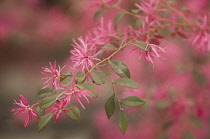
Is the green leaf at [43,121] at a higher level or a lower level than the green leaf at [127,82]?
lower

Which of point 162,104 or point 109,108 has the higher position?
point 109,108

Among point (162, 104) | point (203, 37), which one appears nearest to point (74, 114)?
point (203, 37)

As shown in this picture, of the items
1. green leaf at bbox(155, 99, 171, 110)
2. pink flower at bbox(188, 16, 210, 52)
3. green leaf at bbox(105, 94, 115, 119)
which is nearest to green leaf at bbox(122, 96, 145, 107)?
green leaf at bbox(105, 94, 115, 119)

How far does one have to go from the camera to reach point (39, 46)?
9.89 feet

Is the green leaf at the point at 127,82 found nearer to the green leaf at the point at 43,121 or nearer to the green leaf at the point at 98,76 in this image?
the green leaf at the point at 98,76

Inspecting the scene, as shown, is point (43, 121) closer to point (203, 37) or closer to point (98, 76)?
point (98, 76)

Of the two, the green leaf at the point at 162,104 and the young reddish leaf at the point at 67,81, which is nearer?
the young reddish leaf at the point at 67,81

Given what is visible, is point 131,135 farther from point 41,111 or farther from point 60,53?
point 60,53

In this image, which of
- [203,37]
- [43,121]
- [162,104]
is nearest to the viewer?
[43,121]

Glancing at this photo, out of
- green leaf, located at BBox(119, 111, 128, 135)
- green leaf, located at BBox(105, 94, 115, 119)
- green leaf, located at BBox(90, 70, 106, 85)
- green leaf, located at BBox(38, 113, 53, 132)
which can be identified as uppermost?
green leaf, located at BBox(90, 70, 106, 85)

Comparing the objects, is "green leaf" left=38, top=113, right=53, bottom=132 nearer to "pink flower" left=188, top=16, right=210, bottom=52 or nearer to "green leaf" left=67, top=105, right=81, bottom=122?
"green leaf" left=67, top=105, right=81, bottom=122

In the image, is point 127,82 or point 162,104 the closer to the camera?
point 127,82

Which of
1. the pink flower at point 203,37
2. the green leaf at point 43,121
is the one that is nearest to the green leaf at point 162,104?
the pink flower at point 203,37

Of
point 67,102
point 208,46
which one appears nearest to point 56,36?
point 208,46
